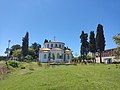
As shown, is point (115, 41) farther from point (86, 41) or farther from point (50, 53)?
point (50, 53)

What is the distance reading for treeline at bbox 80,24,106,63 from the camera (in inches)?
2532

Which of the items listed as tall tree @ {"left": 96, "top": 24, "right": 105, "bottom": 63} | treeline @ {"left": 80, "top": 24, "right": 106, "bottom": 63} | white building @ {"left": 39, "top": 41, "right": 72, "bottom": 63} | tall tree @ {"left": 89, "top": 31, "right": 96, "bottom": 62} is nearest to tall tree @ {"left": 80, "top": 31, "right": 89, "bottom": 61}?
treeline @ {"left": 80, "top": 24, "right": 106, "bottom": 63}

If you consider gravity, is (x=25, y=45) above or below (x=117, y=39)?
above

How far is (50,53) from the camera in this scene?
7694 cm

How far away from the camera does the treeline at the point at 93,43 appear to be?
6431 cm

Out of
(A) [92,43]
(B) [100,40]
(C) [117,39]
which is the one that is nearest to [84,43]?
(A) [92,43]

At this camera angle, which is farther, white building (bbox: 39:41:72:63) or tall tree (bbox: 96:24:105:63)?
white building (bbox: 39:41:72:63)

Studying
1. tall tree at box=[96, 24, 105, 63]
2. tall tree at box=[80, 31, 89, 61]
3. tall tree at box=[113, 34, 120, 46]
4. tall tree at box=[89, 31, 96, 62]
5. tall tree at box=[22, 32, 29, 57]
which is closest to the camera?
tall tree at box=[113, 34, 120, 46]

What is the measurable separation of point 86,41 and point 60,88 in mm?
59849

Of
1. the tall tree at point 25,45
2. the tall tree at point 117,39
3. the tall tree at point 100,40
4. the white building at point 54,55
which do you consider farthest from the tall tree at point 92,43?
the tall tree at point 117,39

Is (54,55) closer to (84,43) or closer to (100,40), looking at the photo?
(84,43)

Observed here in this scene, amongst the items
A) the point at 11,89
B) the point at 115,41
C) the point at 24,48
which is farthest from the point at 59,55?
the point at 11,89

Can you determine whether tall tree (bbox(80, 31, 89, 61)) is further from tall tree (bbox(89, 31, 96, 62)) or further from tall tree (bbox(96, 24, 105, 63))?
tall tree (bbox(96, 24, 105, 63))

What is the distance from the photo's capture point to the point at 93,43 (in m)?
70.4
